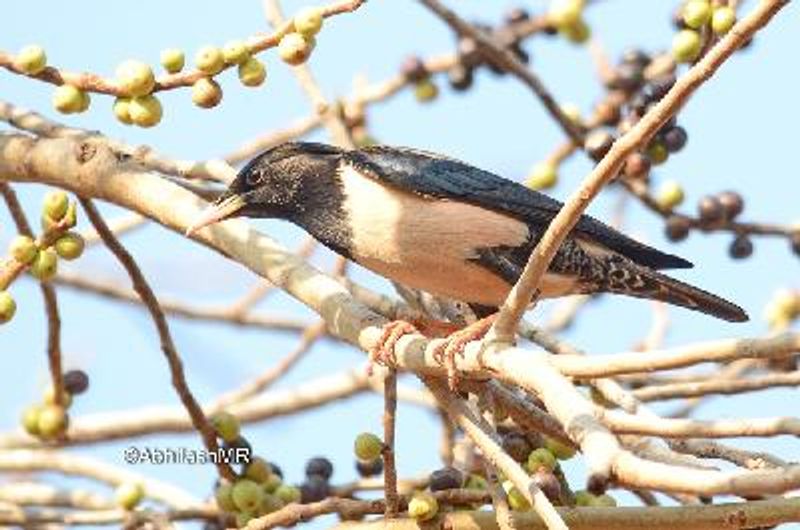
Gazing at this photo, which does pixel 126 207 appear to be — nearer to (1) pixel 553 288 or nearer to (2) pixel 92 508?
(2) pixel 92 508


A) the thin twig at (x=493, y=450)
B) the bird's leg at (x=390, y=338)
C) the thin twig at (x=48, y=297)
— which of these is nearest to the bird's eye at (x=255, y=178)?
the bird's leg at (x=390, y=338)

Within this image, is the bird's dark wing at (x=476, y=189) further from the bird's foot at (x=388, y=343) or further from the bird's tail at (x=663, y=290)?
the bird's foot at (x=388, y=343)

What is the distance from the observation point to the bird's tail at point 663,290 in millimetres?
5277

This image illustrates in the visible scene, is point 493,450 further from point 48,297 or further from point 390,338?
point 48,297

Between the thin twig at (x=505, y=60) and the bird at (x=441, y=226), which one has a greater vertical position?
the thin twig at (x=505, y=60)

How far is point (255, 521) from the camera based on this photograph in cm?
400

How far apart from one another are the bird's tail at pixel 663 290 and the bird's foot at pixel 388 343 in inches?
39.1

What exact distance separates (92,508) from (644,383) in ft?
5.95

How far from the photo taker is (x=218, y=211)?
4.88m

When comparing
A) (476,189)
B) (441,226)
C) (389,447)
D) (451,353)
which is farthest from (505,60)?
(389,447)

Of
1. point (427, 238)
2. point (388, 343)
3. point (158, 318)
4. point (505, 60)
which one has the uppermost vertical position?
point (505, 60)

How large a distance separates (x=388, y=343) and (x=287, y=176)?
1385mm

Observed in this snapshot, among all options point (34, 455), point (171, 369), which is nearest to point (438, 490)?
point (171, 369)

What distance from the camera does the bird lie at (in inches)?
208
